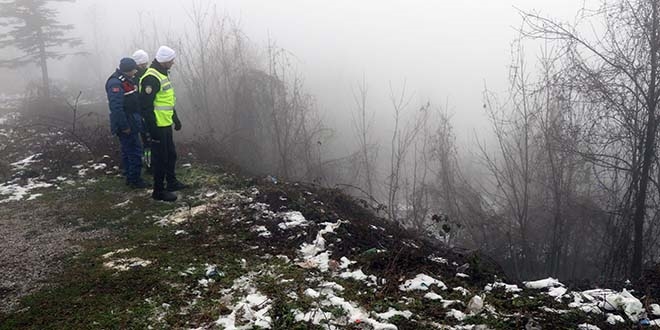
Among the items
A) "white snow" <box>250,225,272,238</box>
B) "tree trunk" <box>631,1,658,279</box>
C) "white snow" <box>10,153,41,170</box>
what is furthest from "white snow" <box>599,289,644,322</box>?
"white snow" <box>10,153,41,170</box>

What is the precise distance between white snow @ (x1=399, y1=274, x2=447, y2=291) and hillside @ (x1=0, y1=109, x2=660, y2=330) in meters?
0.01

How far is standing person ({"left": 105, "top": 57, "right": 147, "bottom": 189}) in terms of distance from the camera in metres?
6.76

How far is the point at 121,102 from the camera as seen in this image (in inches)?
268

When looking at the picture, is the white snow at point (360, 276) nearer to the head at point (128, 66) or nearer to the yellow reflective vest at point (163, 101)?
the yellow reflective vest at point (163, 101)

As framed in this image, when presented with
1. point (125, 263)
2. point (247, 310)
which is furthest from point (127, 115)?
point (247, 310)

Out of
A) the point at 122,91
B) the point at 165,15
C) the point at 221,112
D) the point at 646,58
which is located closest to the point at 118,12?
the point at 165,15

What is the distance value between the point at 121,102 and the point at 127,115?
1.07ft

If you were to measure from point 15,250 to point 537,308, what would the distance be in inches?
227

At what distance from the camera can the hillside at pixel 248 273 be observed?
3.49 meters

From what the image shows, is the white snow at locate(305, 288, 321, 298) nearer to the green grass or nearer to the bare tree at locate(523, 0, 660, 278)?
the green grass

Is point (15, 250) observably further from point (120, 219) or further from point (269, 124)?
point (269, 124)

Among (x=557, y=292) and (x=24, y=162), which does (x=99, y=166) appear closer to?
(x=24, y=162)

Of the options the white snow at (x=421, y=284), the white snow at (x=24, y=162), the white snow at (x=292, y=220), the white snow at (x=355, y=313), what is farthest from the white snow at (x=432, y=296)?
the white snow at (x=24, y=162)

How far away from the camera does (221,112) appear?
616 inches
